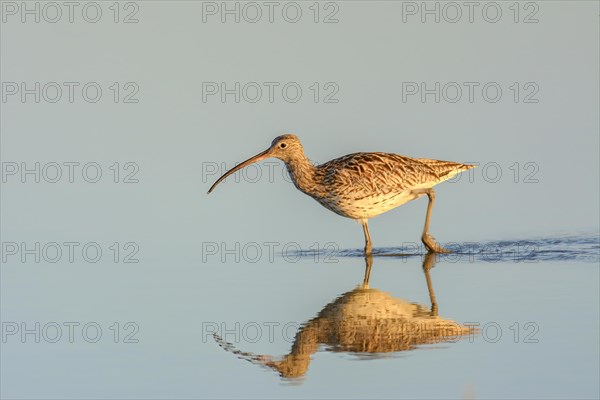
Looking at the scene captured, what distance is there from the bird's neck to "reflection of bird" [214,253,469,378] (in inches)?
169

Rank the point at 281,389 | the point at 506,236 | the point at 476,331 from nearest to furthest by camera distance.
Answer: the point at 281,389 < the point at 476,331 < the point at 506,236

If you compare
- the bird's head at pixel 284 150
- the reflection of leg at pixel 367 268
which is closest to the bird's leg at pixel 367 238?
the reflection of leg at pixel 367 268

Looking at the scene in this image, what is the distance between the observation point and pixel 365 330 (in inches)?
459

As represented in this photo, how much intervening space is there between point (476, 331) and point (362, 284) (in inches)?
111

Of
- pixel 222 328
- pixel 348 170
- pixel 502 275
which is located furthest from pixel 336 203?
pixel 222 328

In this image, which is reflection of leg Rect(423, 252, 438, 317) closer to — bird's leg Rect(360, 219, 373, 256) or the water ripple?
the water ripple

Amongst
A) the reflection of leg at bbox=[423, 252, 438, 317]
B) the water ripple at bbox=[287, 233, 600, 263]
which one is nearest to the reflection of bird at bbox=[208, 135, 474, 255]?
the water ripple at bbox=[287, 233, 600, 263]

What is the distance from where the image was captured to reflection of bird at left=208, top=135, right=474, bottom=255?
55.5ft

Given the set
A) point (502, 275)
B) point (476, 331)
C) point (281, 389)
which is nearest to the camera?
point (281, 389)

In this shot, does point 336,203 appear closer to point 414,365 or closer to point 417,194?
point 417,194

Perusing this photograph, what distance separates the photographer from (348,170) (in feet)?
56.0

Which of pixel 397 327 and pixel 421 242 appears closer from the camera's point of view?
pixel 397 327

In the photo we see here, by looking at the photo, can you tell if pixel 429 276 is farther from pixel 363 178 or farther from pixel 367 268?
pixel 363 178

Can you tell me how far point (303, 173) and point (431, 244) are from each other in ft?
7.73
